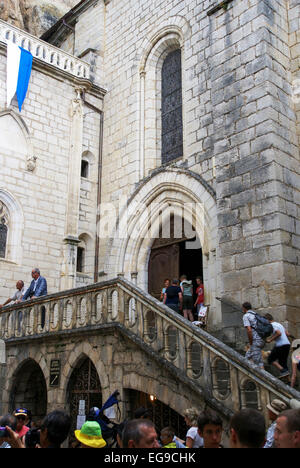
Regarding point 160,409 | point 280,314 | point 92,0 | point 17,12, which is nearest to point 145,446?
point 160,409

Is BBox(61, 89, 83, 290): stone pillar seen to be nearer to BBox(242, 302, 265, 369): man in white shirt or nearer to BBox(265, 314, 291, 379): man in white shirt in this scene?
BBox(242, 302, 265, 369): man in white shirt

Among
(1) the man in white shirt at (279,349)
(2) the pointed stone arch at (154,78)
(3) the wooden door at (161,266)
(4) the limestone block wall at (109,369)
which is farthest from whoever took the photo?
(2) the pointed stone arch at (154,78)

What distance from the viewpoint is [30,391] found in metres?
Answer: 9.76

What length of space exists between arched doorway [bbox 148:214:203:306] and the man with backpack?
4646 millimetres

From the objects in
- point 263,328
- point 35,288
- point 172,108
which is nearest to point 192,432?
point 263,328

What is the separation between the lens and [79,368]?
328 inches

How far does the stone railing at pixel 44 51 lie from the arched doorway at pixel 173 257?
5731 mm

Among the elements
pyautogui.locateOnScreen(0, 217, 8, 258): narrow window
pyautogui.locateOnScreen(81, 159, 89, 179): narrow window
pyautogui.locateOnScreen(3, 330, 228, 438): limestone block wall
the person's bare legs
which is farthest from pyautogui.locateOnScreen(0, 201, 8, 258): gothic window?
the person's bare legs

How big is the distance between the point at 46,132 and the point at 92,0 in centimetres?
589

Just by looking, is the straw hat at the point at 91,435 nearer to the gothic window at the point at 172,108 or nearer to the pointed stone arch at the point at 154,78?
the gothic window at the point at 172,108

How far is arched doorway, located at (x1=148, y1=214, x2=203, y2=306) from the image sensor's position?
1195cm

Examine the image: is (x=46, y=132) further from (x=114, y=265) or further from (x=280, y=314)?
(x=280, y=314)

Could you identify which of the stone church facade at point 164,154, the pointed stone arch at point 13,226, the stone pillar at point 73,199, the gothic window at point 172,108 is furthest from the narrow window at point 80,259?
the gothic window at point 172,108

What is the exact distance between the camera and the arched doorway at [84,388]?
7992 mm
